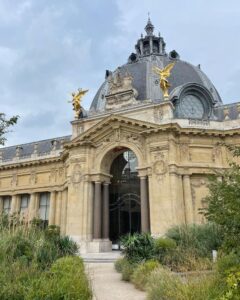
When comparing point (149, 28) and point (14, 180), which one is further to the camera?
point (149, 28)

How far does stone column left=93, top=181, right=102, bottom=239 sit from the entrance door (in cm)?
217

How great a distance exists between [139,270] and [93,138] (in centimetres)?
1821

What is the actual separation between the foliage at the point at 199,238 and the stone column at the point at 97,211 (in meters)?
10.5

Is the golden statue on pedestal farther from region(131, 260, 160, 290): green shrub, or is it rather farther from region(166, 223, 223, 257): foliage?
region(131, 260, 160, 290): green shrub

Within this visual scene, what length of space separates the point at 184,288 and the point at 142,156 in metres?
19.4

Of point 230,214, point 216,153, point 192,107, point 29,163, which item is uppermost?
point 192,107

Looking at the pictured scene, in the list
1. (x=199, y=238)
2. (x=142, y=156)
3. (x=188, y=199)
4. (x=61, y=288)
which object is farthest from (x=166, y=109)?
(x=61, y=288)

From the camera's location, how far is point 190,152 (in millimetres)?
26031

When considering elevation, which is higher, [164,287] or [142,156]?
[142,156]

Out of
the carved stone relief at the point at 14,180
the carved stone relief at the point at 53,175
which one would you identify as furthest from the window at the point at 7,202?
the carved stone relief at the point at 53,175

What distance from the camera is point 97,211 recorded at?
88.3 ft

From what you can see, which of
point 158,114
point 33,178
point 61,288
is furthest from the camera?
point 33,178

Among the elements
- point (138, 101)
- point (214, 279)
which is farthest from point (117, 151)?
point (214, 279)

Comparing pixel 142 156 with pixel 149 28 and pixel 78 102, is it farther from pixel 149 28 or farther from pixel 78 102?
pixel 149 28
